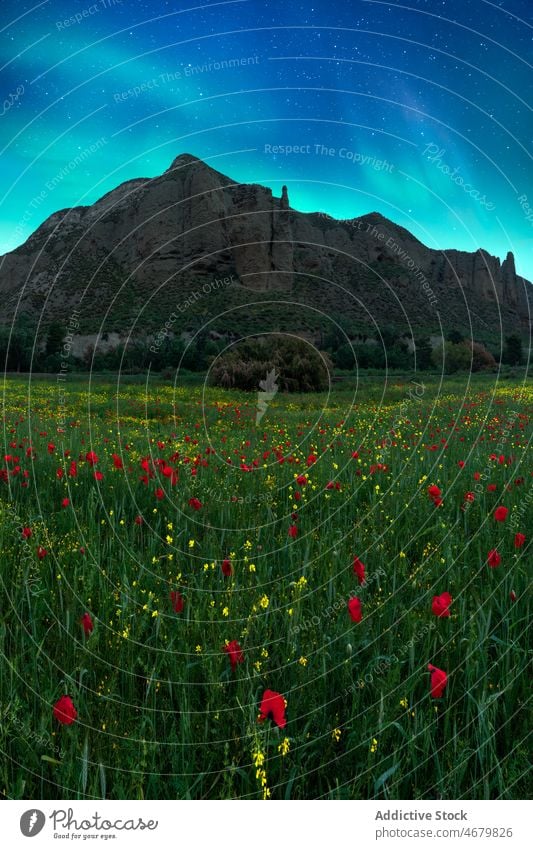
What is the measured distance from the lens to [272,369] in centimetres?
2400

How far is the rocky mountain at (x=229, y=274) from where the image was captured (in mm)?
47938

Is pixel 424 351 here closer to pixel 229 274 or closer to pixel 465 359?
pixel 465 359

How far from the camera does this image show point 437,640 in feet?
7.67

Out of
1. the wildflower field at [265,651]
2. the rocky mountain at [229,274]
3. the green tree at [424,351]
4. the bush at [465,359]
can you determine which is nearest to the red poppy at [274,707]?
the wildflower field at [265,651]

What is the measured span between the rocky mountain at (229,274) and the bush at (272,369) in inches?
163

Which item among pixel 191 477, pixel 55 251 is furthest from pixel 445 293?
pixel 191 477

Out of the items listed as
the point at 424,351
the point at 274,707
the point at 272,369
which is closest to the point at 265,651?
the point at 274,707

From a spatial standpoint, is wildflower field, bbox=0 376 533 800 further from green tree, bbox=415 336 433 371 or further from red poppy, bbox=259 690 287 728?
green tree, bbox=415 336 433 371

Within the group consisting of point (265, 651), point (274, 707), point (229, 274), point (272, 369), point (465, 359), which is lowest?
point (265, 651)

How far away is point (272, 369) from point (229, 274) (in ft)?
188

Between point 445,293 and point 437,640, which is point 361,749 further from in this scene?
point 445,293

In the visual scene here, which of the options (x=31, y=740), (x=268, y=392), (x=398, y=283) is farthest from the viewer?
(x=398, y=283)

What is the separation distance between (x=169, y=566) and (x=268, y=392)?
60.4 feet

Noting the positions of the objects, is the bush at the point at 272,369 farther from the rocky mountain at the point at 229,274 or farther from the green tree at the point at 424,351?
the green tree at the point at 424,351
